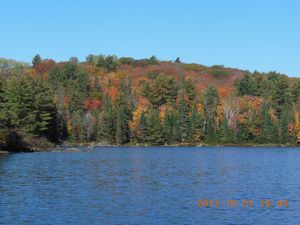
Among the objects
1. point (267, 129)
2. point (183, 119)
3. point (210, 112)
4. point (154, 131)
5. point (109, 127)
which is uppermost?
point (210, 112)

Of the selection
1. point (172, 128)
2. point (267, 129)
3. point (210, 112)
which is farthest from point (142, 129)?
point (267, 129)

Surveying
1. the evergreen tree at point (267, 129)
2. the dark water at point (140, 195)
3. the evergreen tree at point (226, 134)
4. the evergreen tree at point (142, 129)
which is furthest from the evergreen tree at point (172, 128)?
the dark water at point (140, 195)

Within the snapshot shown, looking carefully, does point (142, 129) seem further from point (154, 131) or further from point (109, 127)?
point (109, 127)

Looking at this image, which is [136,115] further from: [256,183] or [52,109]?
[256,183]

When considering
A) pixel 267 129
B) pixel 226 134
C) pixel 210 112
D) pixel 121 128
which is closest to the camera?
pixel 121 128

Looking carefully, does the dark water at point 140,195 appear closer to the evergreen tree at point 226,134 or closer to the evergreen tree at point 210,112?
Result: the evergreen tree at point 226,134

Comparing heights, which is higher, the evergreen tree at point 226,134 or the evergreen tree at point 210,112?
the evergreen tree at point 210,112

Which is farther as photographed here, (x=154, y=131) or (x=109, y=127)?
(x=154, y=131)

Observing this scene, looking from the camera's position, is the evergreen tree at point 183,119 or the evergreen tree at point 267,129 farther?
the evergreen tree at point 183,119

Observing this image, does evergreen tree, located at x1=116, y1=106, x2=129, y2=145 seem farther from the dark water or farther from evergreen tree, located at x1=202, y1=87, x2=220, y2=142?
the dark water

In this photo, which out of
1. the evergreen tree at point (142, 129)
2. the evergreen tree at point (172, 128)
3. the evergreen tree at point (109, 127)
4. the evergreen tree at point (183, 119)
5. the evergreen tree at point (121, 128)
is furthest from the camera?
the evergreen tree at point (183, 119)

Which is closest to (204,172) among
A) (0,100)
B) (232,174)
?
(232,174)

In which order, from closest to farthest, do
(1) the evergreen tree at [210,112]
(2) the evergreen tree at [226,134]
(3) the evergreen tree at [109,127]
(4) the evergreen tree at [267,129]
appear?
(3) the evergreen tree at [109,127]
(4) the evergreen tree at [267,129]
(2) the evergreen tree at [226,134]
(1) the evergreen tree at [210,112]

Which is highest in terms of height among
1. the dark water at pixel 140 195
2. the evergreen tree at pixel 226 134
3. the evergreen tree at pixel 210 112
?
the evergreen tree at pixel 210 112
